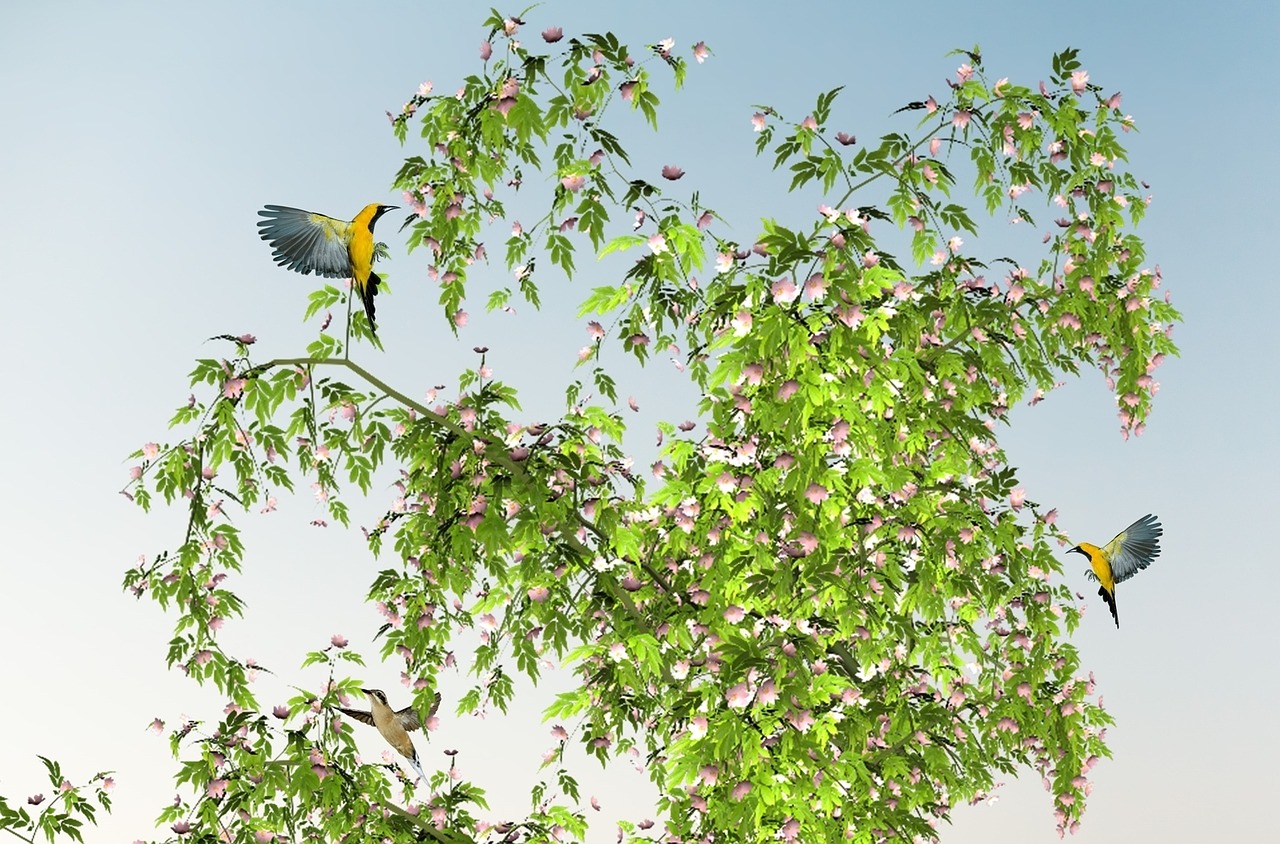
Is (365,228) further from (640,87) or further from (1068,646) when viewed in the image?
(1068,646)

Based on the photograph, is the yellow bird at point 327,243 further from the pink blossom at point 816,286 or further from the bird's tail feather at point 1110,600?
the bird's tail feather at point 1110,600

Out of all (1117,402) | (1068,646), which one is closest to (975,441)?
(1117,402)

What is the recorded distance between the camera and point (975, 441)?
665 cm

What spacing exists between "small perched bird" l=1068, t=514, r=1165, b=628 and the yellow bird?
4609 millimetres

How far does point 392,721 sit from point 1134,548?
4705 mm

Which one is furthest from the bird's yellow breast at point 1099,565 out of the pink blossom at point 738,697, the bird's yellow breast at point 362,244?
the bird's yellow breast at point 362,244

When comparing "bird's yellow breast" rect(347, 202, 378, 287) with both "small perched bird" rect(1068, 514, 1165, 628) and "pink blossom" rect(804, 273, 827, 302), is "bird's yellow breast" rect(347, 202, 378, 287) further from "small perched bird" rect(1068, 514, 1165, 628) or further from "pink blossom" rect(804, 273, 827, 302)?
"small perched bird" rect(1068, 514, 1165, 628)

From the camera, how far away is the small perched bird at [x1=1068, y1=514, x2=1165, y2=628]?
739cm

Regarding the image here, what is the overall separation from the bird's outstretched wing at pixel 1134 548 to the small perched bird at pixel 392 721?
4.45 m

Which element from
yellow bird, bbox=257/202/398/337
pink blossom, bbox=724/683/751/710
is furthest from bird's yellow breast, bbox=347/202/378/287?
pink blossom, bbox=724/683/751/710

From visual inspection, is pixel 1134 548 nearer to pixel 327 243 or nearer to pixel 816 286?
pixel 816 286

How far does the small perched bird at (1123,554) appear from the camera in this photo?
739 centimetres

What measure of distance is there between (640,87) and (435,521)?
7.03 feet


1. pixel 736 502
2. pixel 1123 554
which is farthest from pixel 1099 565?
pixel 736 502
